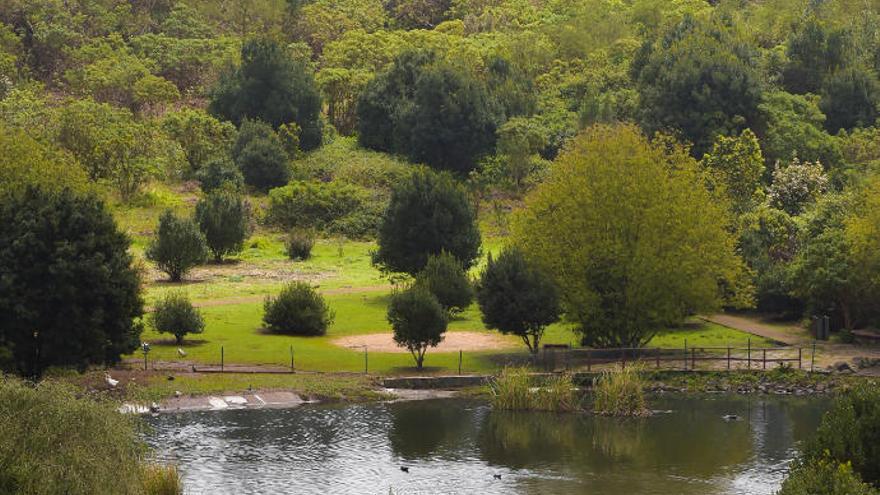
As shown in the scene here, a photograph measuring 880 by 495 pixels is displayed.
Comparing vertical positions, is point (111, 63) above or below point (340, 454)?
above

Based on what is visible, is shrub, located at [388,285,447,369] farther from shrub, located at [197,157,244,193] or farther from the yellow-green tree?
shrub, located at [197,157,244,193]

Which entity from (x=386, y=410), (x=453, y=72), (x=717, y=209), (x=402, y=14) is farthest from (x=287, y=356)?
(x=402, y=14)

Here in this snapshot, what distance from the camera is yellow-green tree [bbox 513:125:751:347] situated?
73562mm

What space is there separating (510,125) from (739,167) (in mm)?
25574

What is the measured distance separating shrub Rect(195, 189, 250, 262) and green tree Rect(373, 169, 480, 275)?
1295 centimetres

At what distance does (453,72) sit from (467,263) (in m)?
38.4

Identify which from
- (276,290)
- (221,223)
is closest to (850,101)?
(221,223)

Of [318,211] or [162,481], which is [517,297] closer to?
[162,481]

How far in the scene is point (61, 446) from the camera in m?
41.0

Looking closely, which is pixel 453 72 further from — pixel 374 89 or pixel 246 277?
pixel 246 277

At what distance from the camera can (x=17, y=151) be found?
79.6 meters

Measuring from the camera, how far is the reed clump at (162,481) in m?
46.8

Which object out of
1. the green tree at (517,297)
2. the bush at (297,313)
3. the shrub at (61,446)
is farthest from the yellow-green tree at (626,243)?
the shrub at (61,446)

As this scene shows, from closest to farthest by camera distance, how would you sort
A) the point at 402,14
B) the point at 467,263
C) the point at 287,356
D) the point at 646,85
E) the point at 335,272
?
the point at 287,356, the point at 467,263, the point at 335,272, the point at 646,85, the point at 402,14
